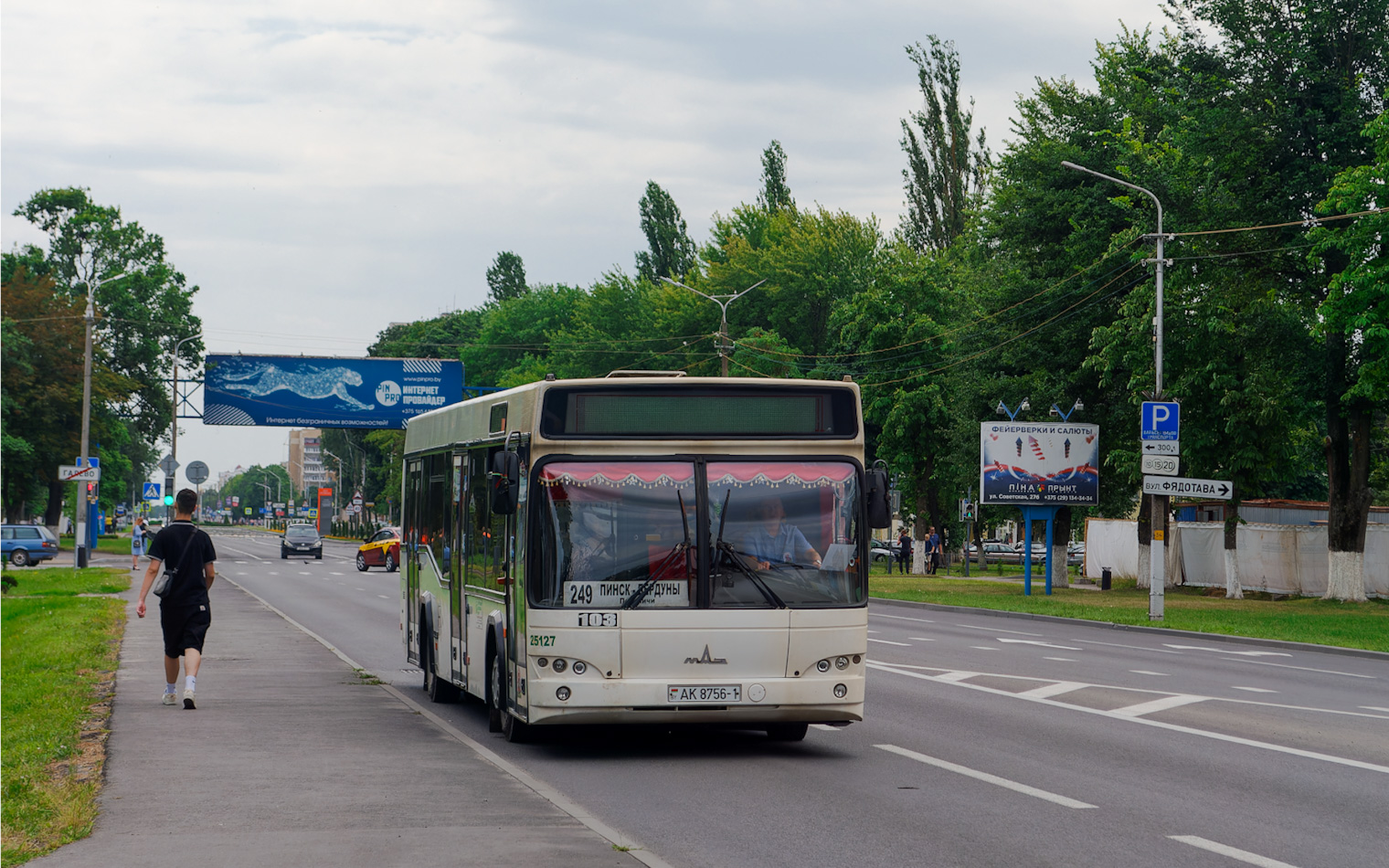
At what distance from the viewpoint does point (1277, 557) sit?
149 feet

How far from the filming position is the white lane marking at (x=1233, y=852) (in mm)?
7848

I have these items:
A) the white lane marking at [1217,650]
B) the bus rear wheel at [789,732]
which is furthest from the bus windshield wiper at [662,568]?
the white lane marking at [1217,650]

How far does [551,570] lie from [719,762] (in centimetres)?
180

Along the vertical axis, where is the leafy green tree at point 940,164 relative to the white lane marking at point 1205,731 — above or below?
above

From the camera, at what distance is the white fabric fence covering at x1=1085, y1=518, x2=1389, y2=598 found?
43.9m

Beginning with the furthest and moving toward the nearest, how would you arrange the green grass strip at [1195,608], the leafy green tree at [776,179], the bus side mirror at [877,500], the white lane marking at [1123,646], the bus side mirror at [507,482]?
the leafy green tree at [776,179] → the green grass strip at [1195,608] → the white lane marking at [1123,646] → the bus side mirror at [507,482] → the bus side mirror at [877,500]

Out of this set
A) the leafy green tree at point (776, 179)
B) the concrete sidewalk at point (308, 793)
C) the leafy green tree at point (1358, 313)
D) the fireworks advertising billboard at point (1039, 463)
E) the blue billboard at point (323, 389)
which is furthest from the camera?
Answer: the leafy green tree at point (776, 179)

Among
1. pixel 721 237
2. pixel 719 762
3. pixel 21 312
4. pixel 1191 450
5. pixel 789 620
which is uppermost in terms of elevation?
pixel 721 237

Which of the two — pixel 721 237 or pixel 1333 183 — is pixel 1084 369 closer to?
pixel 1333 183

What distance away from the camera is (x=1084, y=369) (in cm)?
4672

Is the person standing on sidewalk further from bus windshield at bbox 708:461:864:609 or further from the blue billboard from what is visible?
the blue billboard

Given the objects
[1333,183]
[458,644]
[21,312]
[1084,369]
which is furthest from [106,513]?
[458,644]

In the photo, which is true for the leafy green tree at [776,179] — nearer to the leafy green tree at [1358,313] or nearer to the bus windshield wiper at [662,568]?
the leafy green tree at [1358,313]

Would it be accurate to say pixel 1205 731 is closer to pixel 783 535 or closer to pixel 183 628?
pixel 783 535
